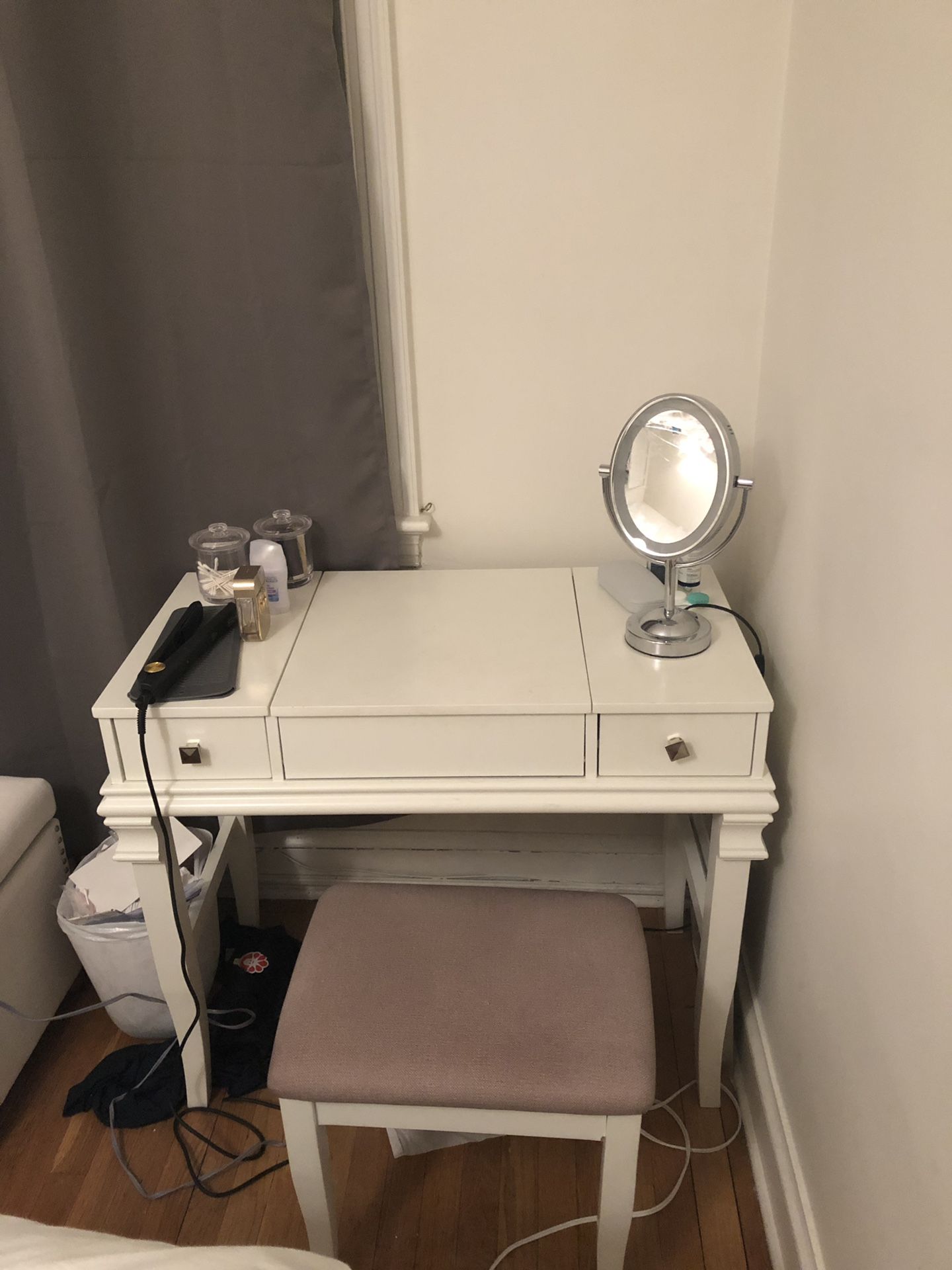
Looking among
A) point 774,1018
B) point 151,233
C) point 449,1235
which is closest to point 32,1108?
point 449,1235

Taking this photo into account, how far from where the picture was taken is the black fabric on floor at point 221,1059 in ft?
4.97

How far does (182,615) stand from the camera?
1327 millimetres

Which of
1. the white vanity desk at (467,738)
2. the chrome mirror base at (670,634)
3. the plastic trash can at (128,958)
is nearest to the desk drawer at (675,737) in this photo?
the white vanity desk at (467,738)

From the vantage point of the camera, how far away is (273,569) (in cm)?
141

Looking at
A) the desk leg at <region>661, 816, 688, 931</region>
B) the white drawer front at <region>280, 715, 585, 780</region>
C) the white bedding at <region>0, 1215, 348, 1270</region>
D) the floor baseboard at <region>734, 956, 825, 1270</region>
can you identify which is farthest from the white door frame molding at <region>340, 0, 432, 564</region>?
the white bedding at <region>0, 1215, 348, 1270</region>

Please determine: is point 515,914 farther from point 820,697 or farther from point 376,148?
point 376,148

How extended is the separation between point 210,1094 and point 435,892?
23.5 inches

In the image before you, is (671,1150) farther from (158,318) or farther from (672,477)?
(158,318)

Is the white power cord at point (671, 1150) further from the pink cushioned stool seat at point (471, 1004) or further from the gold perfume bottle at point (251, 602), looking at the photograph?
the gold perfume bottle at point (251, 602)

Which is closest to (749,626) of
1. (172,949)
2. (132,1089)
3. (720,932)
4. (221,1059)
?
(720,932)

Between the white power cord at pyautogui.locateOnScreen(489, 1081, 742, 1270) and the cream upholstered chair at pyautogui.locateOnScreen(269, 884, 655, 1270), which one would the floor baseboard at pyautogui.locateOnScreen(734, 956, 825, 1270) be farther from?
the cream upholstered chair at pyautogui.locateOnScreen(269, 884, 655, 1270)

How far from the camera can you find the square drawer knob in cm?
119

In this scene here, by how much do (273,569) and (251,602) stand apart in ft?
0.37

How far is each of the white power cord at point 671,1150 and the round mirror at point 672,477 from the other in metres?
0.74
